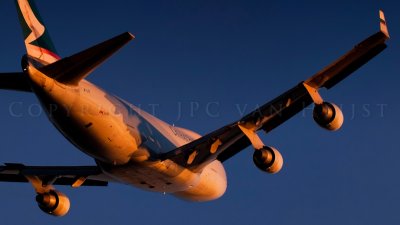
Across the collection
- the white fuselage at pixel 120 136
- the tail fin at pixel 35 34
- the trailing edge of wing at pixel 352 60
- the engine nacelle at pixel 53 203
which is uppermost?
the tail fin at pixel 35 34

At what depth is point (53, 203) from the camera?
3164 cm

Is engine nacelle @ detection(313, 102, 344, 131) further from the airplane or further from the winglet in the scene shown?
the winglet

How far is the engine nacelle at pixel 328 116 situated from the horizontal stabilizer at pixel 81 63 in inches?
340

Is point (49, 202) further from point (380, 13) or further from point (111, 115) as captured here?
point (380, 13)

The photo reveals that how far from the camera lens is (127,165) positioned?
27.2 meters

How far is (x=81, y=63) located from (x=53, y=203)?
1136cm

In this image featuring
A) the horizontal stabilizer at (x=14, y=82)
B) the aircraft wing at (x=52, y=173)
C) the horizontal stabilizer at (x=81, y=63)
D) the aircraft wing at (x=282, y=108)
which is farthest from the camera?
the aircraft wing at (x=52, y=173)

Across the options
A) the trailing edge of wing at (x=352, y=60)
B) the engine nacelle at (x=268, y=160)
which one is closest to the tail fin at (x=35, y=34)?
the engine nacelle at (x=268, y=160)

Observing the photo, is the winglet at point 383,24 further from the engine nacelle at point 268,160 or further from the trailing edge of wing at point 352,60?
the engine nacelle at point 268,160

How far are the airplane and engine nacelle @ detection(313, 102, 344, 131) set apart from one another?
1.5 inches

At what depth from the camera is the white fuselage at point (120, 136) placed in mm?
23438

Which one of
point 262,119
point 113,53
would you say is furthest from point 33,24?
point 262,119

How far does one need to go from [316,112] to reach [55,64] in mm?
9954

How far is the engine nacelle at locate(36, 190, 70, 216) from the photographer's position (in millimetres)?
31562
